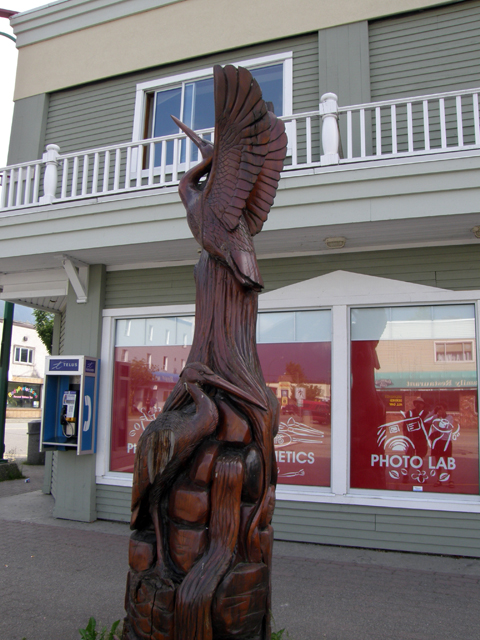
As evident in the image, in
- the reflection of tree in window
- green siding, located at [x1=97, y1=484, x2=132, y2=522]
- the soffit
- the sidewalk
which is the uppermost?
the soffit

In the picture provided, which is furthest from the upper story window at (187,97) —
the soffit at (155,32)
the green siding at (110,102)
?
the soffit at (155,32)

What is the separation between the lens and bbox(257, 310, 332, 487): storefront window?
645cm

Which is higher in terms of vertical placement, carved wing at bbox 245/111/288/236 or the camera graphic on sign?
carved wing at bbox 245/111/288/236

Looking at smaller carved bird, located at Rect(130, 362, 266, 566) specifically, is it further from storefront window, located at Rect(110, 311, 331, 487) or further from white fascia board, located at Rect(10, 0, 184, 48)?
white fascia board, located at Rect(10, 0, 184, 48)

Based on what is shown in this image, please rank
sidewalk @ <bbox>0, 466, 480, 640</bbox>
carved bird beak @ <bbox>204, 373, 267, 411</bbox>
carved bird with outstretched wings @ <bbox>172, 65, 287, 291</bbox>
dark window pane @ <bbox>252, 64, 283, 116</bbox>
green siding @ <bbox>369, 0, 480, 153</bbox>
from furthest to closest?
dark window pane @ <bbox>252, 64, 283, 116</bbox> → green siding @ <bbox>369, 0, 480, 153</bbox> → sidewalk @ <bbox>0, 466, 480, 640</bbox> → carved bird with outstretched wings @ <bbox>172, 65, 287, 291</bbox> → carved bird beak @ <bbox>204, 373, 267, 411</bbox>

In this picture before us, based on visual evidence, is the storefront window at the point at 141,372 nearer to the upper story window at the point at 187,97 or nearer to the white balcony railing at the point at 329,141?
the white balcony railing at the point at 329,141

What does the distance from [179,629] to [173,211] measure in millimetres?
4867

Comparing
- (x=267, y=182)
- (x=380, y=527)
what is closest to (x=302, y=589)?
(x=380, y=527)

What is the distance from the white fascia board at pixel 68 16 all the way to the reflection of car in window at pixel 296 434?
7.46 meters

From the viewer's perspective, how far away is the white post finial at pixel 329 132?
572 cm

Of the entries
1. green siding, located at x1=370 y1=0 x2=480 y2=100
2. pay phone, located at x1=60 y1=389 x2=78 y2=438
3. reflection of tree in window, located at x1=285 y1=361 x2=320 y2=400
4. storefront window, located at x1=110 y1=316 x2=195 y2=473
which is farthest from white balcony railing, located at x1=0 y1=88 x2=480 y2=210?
pay phone, located at x1=60 y1=389 x2=78 y2=438

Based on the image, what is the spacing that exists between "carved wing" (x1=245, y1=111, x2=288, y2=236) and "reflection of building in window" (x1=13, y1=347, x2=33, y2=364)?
44.4 metres

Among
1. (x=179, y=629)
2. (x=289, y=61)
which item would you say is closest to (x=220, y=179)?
(x=179, y=629)

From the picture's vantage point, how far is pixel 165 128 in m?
8.85
